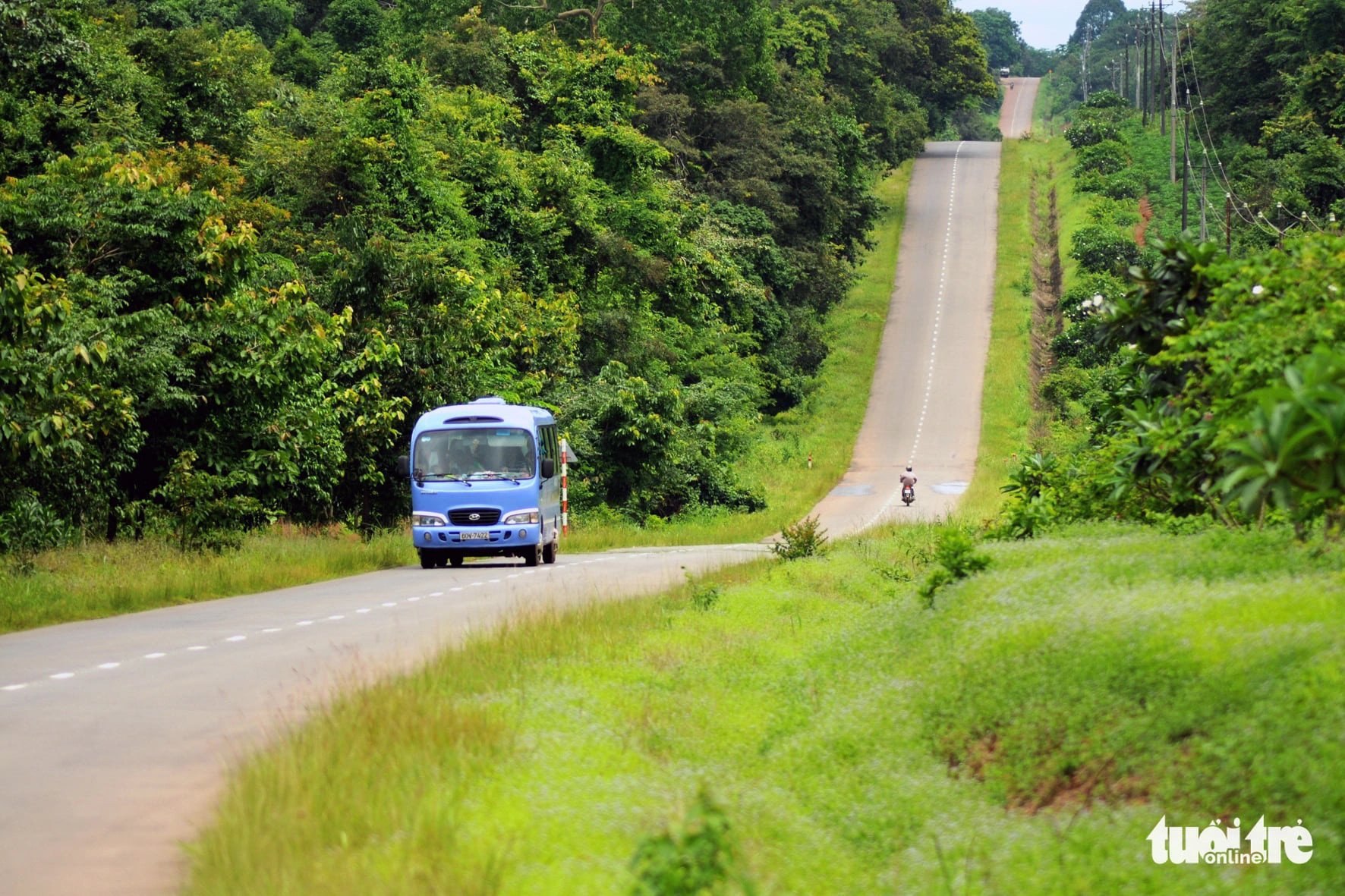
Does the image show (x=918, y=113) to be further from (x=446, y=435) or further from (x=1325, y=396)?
(x=1325, y=396)

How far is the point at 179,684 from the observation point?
12.7 metres

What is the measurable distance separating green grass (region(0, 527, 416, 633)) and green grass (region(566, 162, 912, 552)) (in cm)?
839

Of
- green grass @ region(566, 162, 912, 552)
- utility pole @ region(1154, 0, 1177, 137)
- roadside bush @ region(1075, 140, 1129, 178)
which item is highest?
utility pole @ region(1154, 0, 1177, 137)

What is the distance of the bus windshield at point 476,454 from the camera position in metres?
26.0

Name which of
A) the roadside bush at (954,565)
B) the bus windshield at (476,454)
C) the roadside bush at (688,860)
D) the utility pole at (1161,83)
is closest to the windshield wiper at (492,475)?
the bus windshield at (476,454)

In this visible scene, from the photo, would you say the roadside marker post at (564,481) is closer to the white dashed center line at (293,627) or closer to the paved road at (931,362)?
the white dashed center line at (293,627)

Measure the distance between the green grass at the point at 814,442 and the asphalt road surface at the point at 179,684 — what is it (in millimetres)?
6038

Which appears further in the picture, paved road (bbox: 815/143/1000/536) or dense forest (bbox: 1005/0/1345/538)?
paved road (bbox: 815/143/1000/536)

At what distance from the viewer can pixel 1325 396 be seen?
8.32 meters

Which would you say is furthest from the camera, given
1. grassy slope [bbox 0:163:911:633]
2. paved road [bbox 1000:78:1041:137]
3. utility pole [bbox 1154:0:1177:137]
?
paved road [bbox 1000:78:1041:137]

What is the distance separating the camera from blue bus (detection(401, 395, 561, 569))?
84.1 feet

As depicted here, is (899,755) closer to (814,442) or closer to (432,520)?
(432,520)

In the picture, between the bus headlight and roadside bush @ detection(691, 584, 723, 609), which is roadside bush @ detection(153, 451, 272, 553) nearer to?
the bus headlight

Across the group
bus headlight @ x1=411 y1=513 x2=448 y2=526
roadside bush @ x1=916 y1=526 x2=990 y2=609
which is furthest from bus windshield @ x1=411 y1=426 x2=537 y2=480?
roadside bush @ x1=916 y1=526 x2=990 y2=609
